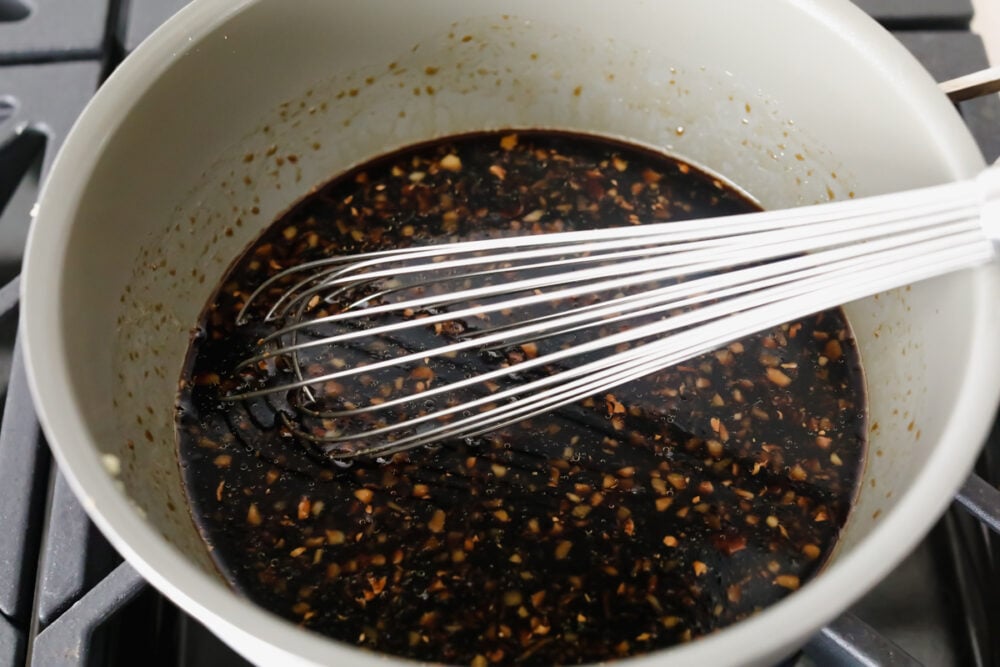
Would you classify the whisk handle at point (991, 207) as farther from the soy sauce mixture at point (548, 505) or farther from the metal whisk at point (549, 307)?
the soy sauce mixture at point (548, 505)

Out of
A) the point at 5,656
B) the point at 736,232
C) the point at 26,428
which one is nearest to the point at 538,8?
the point at 736,232

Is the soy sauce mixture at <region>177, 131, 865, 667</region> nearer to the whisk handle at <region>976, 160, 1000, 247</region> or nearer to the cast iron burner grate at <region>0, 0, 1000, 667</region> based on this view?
the cast iron burner grate at <region>0, 0, 1000, 667</region>

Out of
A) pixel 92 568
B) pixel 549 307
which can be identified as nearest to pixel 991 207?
pixel 549 307

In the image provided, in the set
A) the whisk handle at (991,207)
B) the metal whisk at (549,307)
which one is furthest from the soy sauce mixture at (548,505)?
the whisk handle at (991,207)

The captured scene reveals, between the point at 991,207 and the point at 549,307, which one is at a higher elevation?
the point at 991,207

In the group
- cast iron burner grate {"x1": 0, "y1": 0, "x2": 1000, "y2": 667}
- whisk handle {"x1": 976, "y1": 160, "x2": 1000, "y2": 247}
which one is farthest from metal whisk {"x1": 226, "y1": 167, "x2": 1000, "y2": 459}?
cast iron burner grate {"x1": 0, "y1": 0, "x2": 1000, "y2": 667}

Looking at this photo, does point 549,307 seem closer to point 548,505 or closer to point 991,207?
point 548,505
